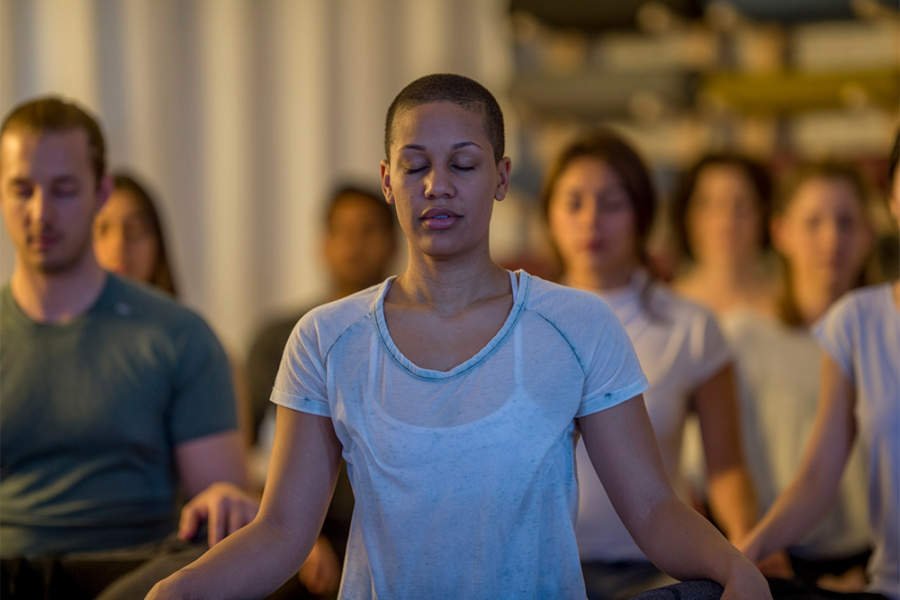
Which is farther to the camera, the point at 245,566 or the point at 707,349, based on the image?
the point at 707,349

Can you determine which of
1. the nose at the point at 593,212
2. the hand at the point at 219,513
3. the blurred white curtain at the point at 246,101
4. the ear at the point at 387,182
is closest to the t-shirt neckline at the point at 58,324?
the hand at the point at 219,513

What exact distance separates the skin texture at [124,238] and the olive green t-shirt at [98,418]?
17.5 inches

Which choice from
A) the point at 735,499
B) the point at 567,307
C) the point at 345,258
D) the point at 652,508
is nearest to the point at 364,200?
the point at 345,258

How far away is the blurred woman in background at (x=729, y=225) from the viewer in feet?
7.39

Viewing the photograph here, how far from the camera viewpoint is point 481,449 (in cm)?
103

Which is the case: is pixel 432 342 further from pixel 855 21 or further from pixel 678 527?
pixel 855 21

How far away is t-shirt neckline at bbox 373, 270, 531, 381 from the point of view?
1050 millimetres

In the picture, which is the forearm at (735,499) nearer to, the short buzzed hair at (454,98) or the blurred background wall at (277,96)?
the short buzzed hair at (454,98)

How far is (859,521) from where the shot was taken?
1.84 meters

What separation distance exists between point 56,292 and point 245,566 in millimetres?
755

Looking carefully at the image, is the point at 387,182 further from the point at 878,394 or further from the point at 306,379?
the point at 878,394

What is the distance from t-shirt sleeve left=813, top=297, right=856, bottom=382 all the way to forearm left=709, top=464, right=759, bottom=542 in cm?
32

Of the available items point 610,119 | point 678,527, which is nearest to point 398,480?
point 678,527

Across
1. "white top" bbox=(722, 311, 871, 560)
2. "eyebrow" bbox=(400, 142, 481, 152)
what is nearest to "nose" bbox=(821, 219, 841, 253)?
"white top" bbox=(722, 311, 871, 560)
